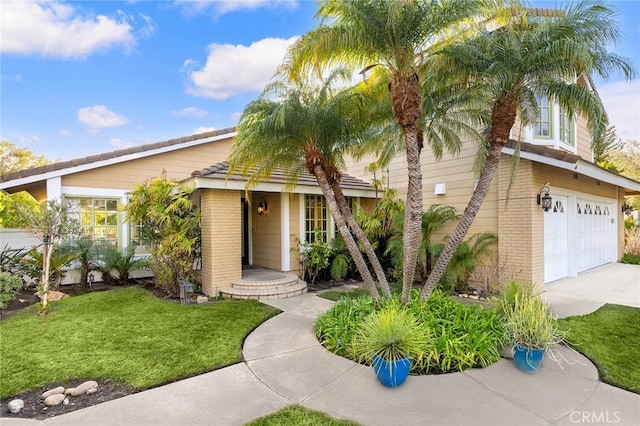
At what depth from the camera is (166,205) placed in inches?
334

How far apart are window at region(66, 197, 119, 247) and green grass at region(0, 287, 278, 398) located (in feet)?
9.40

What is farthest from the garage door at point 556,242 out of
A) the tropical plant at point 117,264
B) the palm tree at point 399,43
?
the tropical plant at point 117,264

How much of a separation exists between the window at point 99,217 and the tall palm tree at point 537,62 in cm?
979

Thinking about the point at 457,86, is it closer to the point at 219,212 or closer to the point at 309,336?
the point at 309,336

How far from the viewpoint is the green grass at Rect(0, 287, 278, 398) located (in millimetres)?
4219

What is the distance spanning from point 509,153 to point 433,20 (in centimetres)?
489

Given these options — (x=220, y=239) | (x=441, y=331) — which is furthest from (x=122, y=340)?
(x=441, y=331)

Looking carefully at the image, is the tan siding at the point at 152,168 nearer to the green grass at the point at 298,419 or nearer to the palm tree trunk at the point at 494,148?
the green grass at the point at 298,419

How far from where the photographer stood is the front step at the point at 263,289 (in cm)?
817

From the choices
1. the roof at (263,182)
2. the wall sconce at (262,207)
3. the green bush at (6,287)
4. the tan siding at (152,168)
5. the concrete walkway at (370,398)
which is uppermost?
the tan siding at (152,168)

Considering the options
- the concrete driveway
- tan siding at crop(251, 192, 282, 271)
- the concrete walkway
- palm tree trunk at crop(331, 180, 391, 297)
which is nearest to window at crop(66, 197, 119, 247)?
tan siding at crop(251, 192, 282, 271)

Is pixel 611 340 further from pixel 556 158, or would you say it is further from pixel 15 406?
pixel 15 406

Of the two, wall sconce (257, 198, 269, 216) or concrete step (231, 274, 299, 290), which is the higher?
wall sconce (257, 198, 269, 216)

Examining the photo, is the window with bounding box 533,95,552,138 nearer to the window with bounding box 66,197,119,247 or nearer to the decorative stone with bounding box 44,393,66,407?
the decorative stone with bounding box 44,393,66,407
